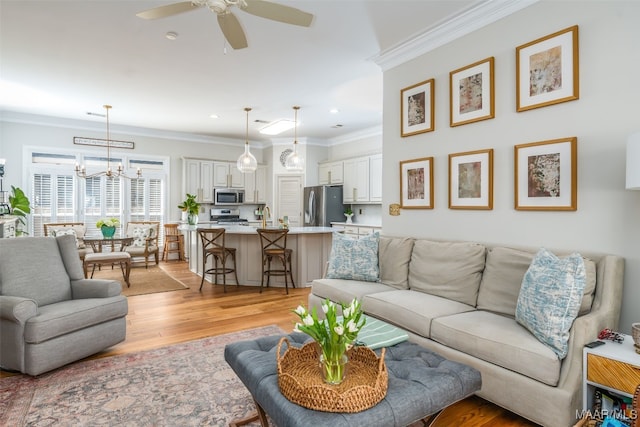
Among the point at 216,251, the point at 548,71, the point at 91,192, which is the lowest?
the point at 216,251

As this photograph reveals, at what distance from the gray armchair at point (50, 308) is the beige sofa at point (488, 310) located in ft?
6.22

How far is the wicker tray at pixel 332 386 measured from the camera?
1.40 meters

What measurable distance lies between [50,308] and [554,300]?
3.46 m

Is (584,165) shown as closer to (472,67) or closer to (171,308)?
(472,67)

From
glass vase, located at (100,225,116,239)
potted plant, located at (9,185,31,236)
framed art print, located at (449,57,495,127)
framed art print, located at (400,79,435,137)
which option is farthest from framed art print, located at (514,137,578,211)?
potted plant, located at (9,185,31,236)

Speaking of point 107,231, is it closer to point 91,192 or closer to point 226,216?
point 91,192

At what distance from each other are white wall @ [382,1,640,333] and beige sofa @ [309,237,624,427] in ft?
0.55

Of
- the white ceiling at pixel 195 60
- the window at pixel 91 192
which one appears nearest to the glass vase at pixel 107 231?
the window at pixel 91 192

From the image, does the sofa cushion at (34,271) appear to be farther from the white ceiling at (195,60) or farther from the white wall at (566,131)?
the white wall at (566,131)

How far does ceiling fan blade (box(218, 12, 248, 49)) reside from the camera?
2328 mm

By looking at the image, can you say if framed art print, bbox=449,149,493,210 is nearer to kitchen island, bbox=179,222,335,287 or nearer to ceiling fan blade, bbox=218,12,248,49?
ceiling fan blade, bbox=218,12,248,49

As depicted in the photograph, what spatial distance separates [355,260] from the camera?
11.8ft

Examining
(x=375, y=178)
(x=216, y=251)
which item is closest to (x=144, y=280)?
(x=216, y=251)

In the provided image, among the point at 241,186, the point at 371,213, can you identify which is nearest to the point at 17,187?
the point at 241,186
